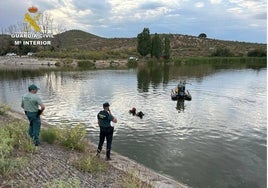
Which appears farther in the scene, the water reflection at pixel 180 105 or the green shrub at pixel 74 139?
the water reflection at pixel 180 105

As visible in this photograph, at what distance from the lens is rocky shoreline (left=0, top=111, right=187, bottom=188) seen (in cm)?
855

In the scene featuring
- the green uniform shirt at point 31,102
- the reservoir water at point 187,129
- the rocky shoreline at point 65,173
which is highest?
the green uniform shirt at point 31,102

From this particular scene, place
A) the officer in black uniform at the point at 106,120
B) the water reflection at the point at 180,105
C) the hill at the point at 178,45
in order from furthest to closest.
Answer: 1. the hill at the point at 178,45
2. the water reflection at the point at 180,105
3. the officer in black uniform at the point at 106,120

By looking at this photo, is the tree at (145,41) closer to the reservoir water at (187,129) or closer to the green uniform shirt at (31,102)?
the reservoir water at (187,129)

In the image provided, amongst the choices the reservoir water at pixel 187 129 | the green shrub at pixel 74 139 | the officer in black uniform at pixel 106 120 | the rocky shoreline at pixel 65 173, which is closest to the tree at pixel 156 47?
the reservoir water at pixel 187 129

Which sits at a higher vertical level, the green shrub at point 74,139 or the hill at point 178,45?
the hill at point 178,45

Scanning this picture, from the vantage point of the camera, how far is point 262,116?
22.4 m

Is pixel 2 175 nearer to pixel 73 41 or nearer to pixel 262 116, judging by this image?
pixel 262 116

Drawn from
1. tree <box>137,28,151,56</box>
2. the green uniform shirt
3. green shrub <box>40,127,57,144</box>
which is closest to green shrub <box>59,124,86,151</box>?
green shrub <box>40,127,57,144</box>

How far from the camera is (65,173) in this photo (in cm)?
930

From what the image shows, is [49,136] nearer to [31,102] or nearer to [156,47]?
[31,102]

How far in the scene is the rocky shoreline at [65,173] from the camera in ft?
28.1

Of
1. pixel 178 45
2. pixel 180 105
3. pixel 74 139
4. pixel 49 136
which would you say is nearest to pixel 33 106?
pixel 49 136

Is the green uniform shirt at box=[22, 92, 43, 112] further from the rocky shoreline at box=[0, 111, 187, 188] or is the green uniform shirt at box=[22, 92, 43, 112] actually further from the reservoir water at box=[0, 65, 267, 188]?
the reservoir water at box=[0, 65, 267, 188]
